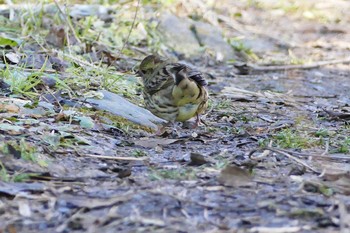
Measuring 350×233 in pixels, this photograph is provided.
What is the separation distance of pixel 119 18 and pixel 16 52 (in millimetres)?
2576

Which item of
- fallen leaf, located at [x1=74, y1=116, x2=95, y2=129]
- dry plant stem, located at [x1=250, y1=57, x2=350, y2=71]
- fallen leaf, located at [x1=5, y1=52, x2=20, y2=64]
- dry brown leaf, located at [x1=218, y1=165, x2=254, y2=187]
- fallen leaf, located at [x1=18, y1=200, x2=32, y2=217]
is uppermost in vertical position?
dry brown leaf, located at [x1=218, y1=165, x2=254, y2=187]

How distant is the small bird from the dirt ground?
0.16 meters

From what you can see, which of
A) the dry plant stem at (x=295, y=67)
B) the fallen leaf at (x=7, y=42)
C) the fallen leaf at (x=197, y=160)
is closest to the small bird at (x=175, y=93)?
the fallen leaf at (x=197, y=160)

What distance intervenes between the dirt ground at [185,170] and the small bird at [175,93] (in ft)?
0.51

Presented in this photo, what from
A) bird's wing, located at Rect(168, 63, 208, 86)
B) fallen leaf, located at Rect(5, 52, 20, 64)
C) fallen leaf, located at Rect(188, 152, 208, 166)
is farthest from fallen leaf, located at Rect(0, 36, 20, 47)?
fallen leaf, located at Rect(188, 152, 208, 166)

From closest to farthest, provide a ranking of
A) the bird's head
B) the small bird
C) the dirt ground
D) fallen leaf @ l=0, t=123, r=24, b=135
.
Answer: the dirt ground
fallen leaf @ l=0, t=123, r=24, b=135
the small bird
the bird's head

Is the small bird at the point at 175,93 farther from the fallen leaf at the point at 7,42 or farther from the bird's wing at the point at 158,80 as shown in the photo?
the fallen leaf at the point at 7,42

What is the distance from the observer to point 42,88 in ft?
16.3

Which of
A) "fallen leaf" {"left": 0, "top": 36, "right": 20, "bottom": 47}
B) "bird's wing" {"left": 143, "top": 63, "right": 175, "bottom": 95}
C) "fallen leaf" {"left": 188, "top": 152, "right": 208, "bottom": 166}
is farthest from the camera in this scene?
"fallen leaf" {"left": 0, "top": 36, "right": 20, "bottom": 47}

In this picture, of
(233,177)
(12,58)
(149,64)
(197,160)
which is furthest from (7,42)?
(233,177)

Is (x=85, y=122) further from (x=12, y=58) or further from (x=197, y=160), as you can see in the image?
(x=12, y=58)

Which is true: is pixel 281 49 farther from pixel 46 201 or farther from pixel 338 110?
pixel 46 201

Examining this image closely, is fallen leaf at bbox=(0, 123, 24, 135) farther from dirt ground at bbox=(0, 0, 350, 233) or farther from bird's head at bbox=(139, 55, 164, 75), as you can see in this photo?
bird's head at bbox=(139, 55, 164, 75)

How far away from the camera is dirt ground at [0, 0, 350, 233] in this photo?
2.74 m
